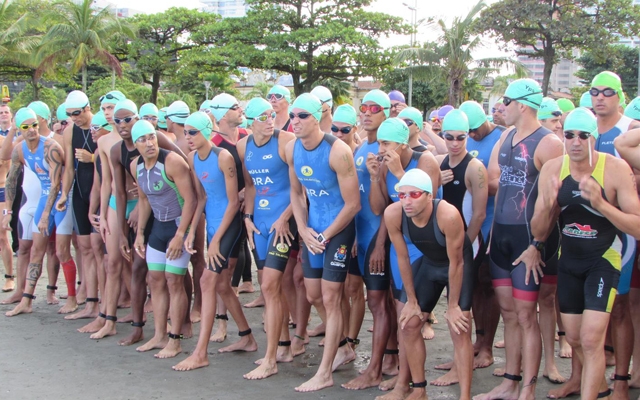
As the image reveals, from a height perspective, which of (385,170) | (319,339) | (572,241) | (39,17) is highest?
(39,17)

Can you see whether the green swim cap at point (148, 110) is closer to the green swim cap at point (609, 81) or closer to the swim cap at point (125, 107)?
the swim cap at point (125, 107)

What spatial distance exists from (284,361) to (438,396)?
1654 mm

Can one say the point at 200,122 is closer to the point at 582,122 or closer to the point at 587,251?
the point at 582,122

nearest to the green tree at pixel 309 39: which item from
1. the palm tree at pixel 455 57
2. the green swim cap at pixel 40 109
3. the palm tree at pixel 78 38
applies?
the palm tree at pixel 455 57

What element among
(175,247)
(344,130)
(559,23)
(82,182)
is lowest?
(175,247)

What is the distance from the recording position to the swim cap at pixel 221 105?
7617 millimetres

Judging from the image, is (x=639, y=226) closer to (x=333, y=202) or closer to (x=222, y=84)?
(x=333, y=202)

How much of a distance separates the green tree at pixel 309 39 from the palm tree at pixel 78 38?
7.16m

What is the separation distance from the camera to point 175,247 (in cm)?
653

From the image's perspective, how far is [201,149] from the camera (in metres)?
6.53

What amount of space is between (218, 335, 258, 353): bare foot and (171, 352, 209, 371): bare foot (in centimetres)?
44

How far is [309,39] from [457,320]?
30937mm

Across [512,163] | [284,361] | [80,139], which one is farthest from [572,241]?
[80,139]

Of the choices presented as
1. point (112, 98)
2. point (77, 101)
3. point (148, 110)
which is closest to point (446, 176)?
point (148, 110)
